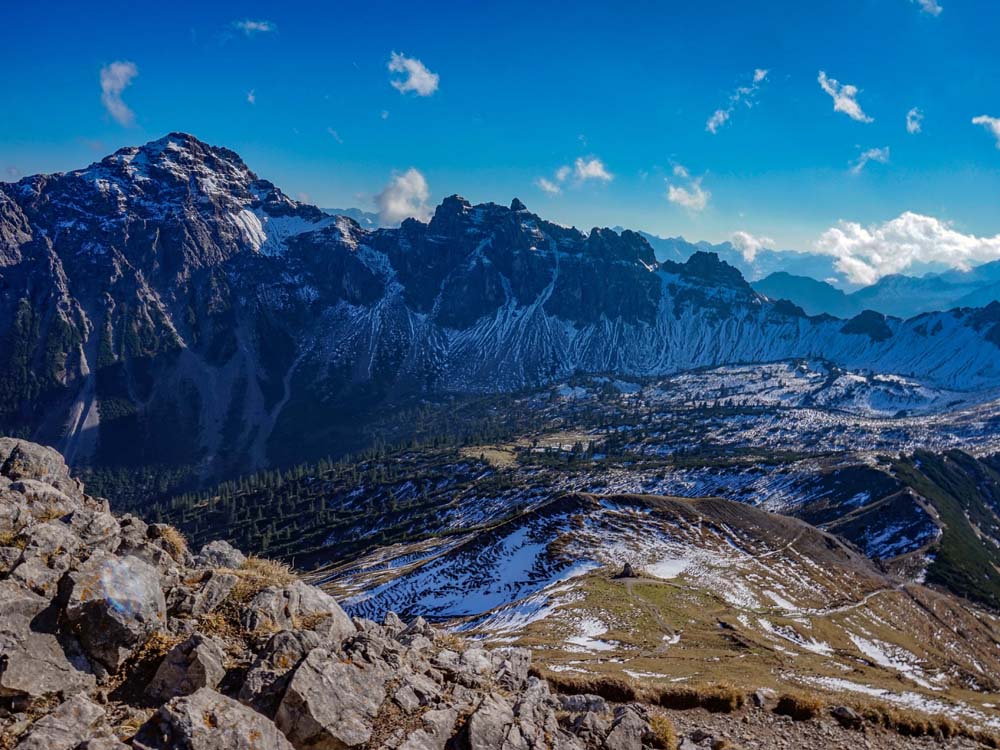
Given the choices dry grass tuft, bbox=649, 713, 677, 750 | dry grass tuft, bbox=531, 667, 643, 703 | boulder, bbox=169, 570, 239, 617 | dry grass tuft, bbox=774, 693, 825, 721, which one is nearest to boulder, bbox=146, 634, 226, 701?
boulder, bbox=169, 570, 239, 617

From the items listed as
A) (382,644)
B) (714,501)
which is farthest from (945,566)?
(382,644)

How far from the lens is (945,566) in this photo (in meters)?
135

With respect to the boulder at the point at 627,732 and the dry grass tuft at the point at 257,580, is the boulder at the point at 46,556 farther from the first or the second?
the boulder at the point at 627,732

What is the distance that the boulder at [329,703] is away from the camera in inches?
612

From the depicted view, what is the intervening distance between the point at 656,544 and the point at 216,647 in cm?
9029

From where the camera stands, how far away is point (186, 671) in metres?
16.3

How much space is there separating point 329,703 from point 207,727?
3311 millimetres

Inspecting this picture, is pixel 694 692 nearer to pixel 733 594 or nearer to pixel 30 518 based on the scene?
pixel 30 518

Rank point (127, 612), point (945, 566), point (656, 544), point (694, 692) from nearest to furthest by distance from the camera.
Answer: point (127, 612)
point (694, 692)
point (656, 544)
point (945, 566)

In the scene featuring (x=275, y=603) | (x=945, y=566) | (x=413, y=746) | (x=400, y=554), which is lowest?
(x=400, y=554)

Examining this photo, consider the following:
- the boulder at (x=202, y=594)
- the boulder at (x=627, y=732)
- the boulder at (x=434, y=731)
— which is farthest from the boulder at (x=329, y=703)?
the boulder at (x=627, y=732)

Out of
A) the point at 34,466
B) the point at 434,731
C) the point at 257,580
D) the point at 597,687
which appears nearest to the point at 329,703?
the point at 434,731

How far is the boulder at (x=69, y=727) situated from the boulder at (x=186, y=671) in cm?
171

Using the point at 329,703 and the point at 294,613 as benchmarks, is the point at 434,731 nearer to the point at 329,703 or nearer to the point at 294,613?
the point at 329,703
